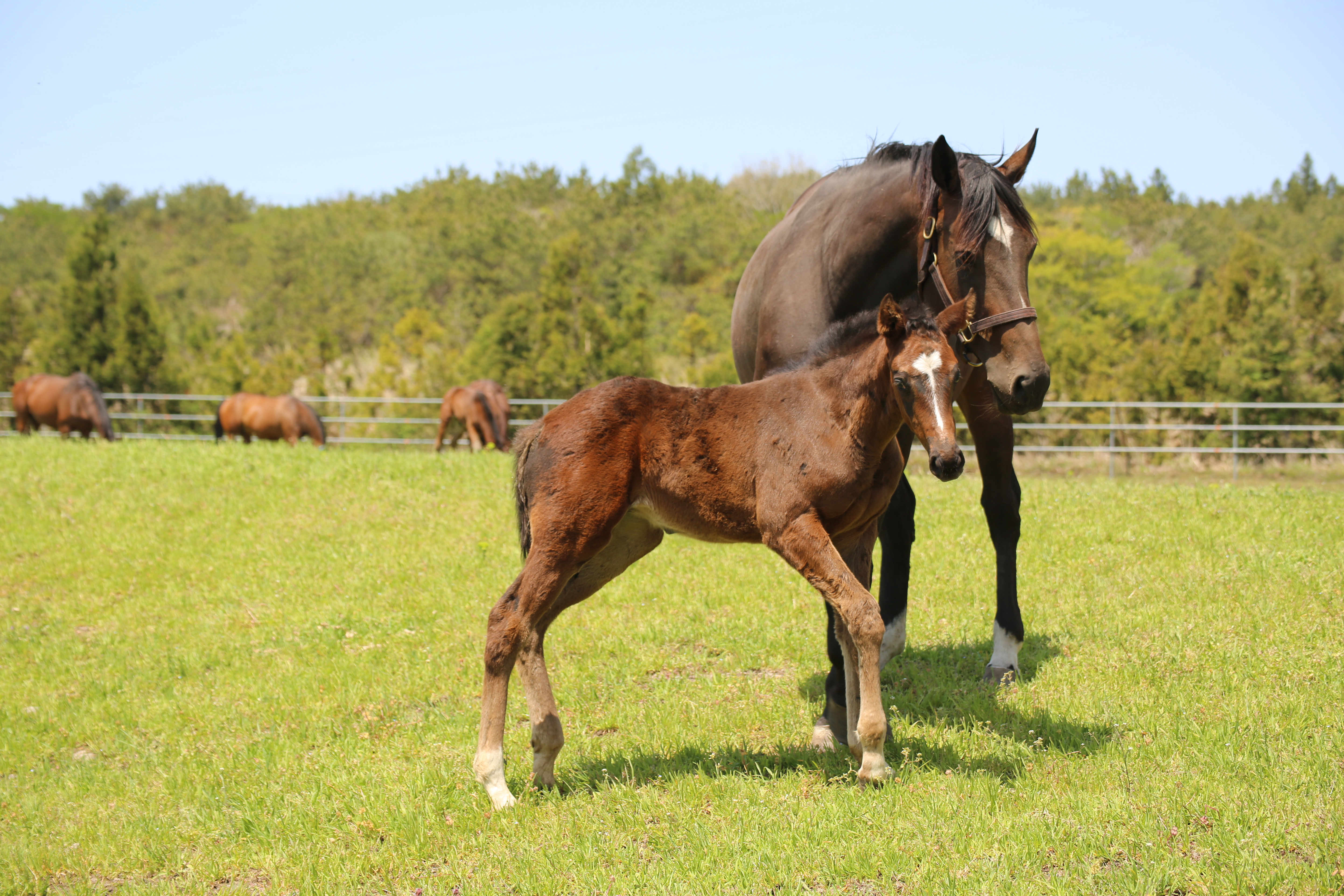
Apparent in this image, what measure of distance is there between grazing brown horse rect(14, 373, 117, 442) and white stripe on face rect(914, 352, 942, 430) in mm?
19916

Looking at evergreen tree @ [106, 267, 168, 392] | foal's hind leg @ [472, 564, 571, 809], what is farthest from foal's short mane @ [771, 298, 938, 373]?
evergreen tree @ [106, 267, 168, 392]

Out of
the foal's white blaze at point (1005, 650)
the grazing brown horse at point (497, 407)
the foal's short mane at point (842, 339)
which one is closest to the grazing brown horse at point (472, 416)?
the grazing brown horse at point (497, 407)

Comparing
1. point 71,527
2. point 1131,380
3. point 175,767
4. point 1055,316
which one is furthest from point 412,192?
point 175,767

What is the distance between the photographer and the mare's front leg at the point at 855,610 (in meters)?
3.93

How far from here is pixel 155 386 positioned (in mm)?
30297

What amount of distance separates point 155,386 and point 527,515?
99.5 ft

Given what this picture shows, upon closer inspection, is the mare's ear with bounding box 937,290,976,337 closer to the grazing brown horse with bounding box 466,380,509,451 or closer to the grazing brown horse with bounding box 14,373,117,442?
the grazing brown horse with bounding box 466,380,509,451

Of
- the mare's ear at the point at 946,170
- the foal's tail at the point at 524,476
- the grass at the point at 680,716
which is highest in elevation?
the mare's ear at the point at 946,170

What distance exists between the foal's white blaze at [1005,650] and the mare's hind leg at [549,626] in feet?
7.69

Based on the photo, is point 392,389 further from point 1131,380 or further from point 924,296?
point 924,296

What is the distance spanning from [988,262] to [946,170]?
A: 1.63 ft

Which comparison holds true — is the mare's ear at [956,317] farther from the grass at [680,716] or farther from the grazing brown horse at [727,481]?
the grass at [680,716]

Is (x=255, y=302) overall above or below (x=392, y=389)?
above

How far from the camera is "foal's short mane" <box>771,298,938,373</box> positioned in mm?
4410
